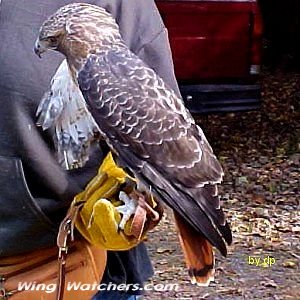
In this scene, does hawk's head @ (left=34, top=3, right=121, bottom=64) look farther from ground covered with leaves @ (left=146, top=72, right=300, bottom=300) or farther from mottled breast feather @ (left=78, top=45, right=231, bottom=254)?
ground covered with leaves @ (left=146, top=72, right=300, bottom=300)

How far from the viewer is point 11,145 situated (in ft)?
6.48

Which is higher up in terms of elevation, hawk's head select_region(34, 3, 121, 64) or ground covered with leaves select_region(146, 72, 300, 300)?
hawk's head select_region(34, 3, 121, 64)

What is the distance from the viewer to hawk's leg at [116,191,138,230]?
1814mm

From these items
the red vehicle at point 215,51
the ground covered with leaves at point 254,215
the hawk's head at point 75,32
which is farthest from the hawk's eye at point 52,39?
the red vehicle at point 215,51

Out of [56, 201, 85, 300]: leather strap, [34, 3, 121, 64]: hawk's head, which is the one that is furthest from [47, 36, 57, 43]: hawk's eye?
[56, 201, 85, 300]: leather strap

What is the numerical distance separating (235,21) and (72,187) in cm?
Answer: 384

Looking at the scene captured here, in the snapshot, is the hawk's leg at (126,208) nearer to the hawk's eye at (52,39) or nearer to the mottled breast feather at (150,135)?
the mottled breast feather at (150,135)

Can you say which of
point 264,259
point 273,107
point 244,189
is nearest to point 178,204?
point 264,259

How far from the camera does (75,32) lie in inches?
64.6

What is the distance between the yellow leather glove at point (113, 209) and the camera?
5.90 ft

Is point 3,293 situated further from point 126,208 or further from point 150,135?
point 150,135

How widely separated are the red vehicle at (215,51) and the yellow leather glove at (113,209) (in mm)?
3678

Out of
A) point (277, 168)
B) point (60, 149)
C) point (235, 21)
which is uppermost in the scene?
point (60, 149)

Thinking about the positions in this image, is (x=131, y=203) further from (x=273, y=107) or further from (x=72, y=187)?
(x=273, y=107)
